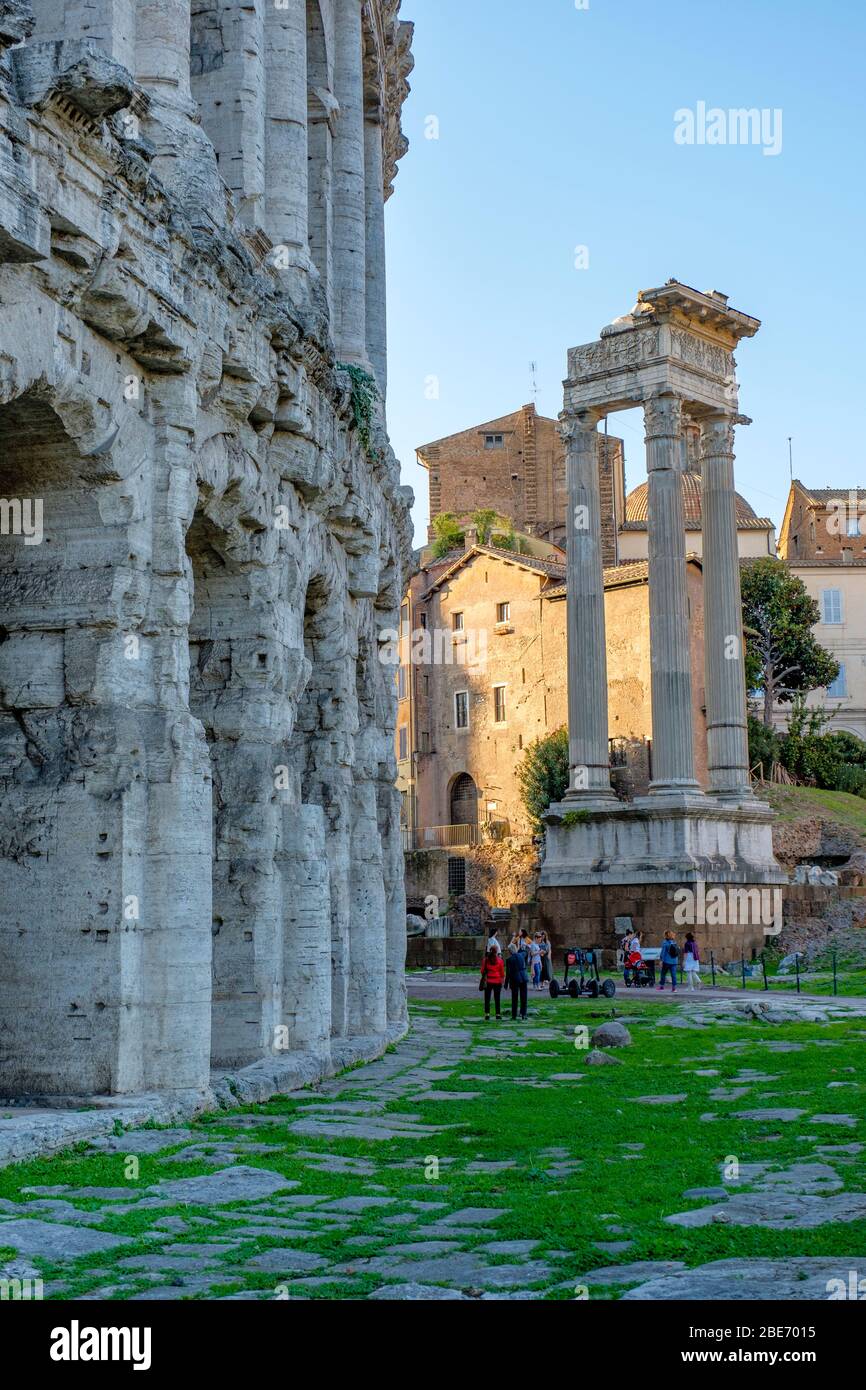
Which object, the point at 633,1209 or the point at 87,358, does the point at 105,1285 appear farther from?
the point at 87,358

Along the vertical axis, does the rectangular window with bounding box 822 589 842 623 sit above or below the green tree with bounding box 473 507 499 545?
below

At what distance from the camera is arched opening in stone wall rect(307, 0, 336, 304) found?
17.6m

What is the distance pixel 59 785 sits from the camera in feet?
31.1

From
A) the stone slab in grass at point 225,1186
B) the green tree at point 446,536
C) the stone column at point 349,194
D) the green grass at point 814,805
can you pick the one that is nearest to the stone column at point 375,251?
the stone column at point 349,194

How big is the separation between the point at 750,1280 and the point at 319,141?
15123 millimetres

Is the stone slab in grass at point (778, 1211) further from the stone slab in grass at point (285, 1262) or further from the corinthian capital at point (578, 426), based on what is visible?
the corinthian capital at point (578, 426)

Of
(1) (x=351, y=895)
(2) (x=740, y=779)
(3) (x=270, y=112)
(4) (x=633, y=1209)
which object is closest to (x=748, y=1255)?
(4) (x=633, y=1209)

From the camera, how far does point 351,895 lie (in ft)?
52.4

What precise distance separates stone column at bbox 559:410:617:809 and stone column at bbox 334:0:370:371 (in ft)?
69.2

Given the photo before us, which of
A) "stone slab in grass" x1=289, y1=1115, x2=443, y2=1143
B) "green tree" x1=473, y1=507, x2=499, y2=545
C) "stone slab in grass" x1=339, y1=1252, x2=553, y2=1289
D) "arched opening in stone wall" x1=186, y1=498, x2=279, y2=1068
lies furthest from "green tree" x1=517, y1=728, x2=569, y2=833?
"stone slab in grass" x1=339, y1=1252, x2=553, y2=1289

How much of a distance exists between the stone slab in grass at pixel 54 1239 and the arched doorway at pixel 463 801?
50286 millimetres

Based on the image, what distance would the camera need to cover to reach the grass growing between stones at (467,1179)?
562 cm

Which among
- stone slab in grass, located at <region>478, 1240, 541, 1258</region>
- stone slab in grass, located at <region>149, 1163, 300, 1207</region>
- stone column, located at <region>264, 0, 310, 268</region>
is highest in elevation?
stone column, located at <region>264, 0, 310, 268</region>

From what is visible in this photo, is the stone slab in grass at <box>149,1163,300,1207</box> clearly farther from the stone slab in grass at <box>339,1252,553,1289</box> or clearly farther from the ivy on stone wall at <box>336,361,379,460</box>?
the ivy on stone wall at <box>336,361,379,460</box>
